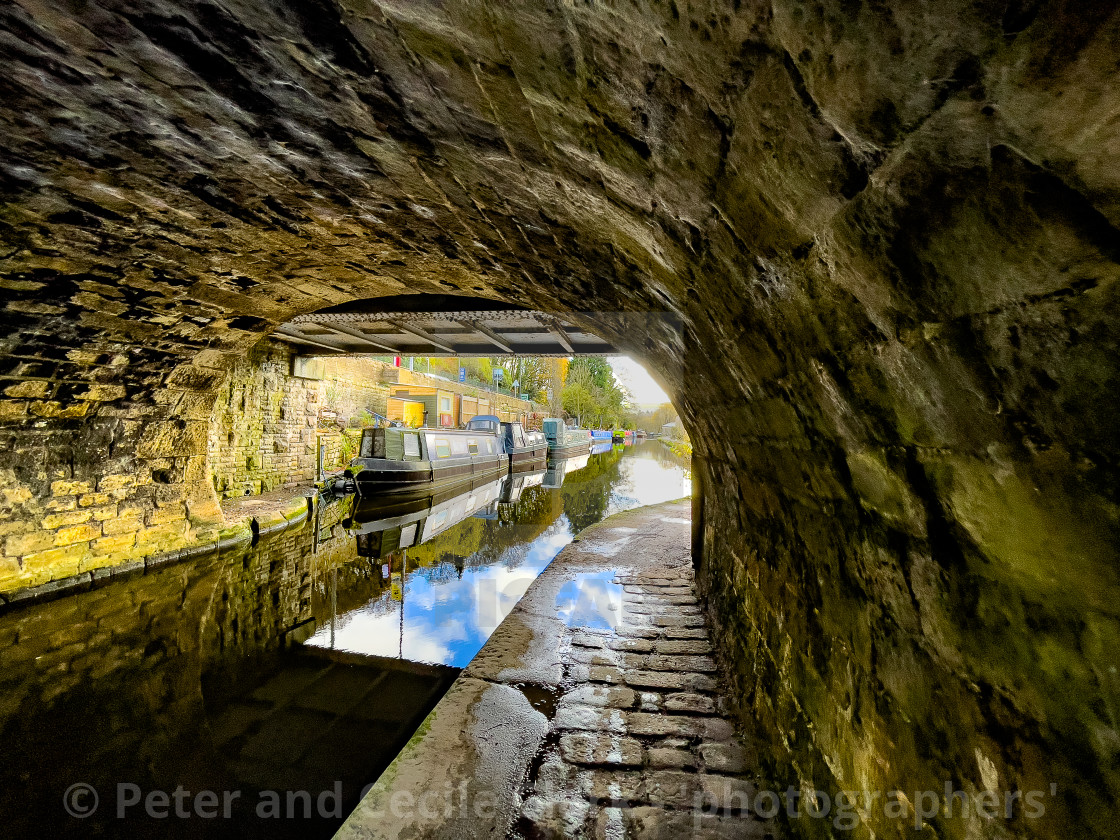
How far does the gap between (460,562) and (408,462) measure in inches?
205

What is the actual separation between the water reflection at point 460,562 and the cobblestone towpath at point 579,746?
1.29m

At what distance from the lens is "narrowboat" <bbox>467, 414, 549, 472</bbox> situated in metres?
18.9

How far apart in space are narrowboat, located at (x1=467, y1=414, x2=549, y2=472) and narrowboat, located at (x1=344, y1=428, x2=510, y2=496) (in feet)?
10.3

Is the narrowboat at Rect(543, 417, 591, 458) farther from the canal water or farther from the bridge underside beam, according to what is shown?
the canal water

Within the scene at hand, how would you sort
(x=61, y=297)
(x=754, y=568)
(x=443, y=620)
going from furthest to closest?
1. (x=443, y=620)
2. (x=61, y=297)
3. (x=754, y=568)

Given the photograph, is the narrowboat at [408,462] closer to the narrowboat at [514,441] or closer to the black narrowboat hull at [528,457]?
the narrowboat at [514,441]

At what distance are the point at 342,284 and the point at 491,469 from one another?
14.2 meters

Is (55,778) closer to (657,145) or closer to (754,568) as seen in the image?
(754,568)

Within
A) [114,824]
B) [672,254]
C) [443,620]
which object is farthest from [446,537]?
[672,254]

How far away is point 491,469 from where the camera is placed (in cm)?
1814

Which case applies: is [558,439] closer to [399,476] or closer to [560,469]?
[560,469]

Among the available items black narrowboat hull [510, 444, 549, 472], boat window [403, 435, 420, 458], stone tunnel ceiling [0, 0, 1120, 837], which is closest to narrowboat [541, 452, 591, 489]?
black narrowboat hull [510, 444, 549, 472]

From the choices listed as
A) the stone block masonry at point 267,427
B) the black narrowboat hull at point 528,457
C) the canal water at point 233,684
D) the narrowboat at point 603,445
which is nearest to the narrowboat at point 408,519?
the canal water at point 233,684

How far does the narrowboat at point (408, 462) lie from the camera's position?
38.1 ft
